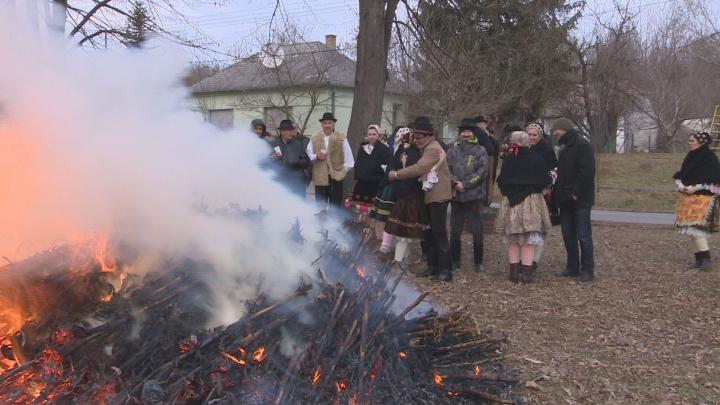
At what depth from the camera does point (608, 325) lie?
5383 millimetres

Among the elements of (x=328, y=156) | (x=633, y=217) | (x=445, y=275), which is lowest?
(x=633, y=217)

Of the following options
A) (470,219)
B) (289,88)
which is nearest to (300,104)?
(289,88)

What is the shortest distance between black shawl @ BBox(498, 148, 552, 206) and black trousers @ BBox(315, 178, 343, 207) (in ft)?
9.37

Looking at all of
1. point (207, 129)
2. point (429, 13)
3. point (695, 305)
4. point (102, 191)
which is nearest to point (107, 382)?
point (102, 191)

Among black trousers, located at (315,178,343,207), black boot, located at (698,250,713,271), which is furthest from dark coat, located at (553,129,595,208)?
black trousers, located at (315,178,343,207)

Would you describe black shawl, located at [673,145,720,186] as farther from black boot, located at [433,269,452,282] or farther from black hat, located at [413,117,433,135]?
black hat, located at [413,117,433,135]

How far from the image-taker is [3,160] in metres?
3.67

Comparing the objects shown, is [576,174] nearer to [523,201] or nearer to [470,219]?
[523,201]

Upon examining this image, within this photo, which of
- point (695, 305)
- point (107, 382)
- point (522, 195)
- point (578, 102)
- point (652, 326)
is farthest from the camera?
point (578, 102)

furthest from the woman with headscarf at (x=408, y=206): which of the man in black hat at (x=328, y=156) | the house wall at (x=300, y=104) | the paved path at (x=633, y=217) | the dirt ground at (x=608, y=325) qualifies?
the house wall at (x=300, y=104)

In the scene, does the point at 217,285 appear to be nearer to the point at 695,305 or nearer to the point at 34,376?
the point at 34,376

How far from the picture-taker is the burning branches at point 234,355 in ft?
10.3

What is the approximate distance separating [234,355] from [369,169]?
15.9 ft

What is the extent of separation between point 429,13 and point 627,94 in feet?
66.5
